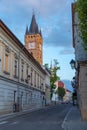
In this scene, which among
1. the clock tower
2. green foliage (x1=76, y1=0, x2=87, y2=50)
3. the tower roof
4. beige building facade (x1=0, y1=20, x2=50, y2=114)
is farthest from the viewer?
the tower roof

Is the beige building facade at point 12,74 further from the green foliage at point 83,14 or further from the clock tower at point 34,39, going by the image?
the clock tower at point 34,39

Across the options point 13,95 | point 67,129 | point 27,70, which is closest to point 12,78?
point 13,95

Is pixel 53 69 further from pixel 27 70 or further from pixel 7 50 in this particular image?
pixel 7 50

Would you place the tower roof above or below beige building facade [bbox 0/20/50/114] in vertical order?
above

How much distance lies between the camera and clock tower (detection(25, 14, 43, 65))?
4860 inches

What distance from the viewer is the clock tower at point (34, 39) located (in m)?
A: 123

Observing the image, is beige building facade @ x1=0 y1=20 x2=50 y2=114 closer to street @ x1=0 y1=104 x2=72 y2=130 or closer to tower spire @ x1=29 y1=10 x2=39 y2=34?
street @ x1=0 y1=104 x2=72 y2=130

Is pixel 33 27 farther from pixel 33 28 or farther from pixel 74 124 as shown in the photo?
pixel 74 124

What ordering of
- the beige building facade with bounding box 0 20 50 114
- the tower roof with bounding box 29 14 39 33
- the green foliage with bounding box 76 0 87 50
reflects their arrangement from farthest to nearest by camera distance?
the tower roof with bounding box 29 14 39 33, the beige building facade with bounding box 0 20 50 114, the green foliage with bounding box 76 0 87 50

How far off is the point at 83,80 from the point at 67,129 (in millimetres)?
8697

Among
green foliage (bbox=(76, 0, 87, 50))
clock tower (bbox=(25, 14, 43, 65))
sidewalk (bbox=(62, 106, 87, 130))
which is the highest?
clock tower (bbox=(25, 14, 43, 65))

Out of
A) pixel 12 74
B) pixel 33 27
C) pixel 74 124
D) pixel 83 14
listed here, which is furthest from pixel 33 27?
pixel 83 14

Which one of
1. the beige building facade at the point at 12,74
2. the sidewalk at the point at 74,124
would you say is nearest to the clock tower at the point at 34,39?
the beige building facade at the point at 12,74

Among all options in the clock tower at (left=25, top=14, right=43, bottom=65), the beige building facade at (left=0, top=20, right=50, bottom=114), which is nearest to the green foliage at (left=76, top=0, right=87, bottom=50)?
the beige building facade at (left=0, top=20, right=50, bottom=114)
